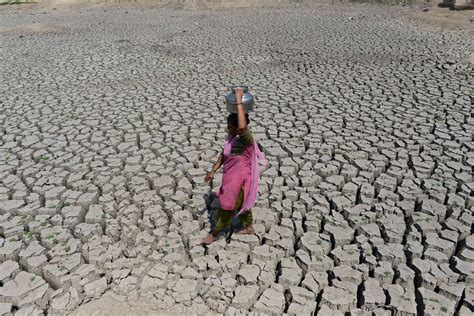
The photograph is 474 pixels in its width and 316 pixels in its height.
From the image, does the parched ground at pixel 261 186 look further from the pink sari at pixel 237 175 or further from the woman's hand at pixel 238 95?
the woman's hand at pixel 238 95

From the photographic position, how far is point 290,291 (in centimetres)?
263

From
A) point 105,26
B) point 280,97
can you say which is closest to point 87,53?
point 105,26

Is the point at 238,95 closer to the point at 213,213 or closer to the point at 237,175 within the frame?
the point at 237,175

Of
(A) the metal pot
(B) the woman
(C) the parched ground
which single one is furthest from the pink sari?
(C) the parched ground

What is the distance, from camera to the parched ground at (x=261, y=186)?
266 centimetres

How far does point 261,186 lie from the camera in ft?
12.3

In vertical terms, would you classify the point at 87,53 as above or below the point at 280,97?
above

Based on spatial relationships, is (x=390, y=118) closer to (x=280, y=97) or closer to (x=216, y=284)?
(x=280, y=97)

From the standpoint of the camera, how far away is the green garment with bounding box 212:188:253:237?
2.90 m

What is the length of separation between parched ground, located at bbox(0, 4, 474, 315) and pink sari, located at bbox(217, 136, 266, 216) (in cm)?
41

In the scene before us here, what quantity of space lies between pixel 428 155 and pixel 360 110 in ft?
4.55

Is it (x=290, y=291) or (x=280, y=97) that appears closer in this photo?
(x=290, y=291)

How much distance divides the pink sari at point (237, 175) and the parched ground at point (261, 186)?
41 cm

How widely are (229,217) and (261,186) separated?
0.86 m
